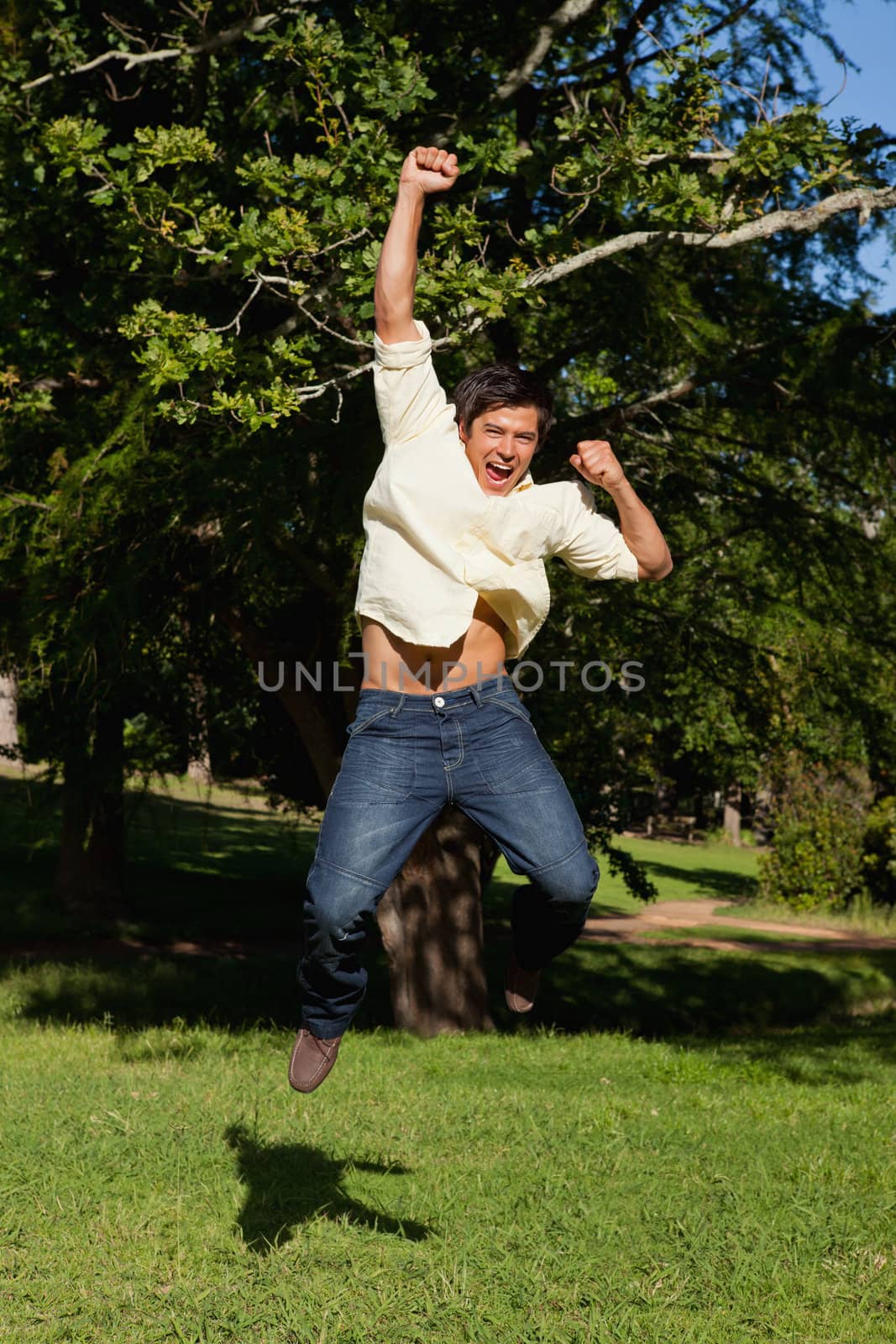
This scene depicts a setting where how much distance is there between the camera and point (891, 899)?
23469mm

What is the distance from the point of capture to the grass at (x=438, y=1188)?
15.7ft

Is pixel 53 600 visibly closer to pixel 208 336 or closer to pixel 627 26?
pixel 208 336

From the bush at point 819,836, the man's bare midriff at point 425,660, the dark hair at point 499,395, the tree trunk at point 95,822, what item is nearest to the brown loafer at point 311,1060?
the man's bare midriff at point 425,660

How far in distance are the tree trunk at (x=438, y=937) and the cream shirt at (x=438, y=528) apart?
742 cm

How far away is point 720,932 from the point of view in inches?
848

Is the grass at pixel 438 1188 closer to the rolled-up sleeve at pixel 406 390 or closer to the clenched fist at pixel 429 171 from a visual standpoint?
the rolled-up sleeve at pixel 406 390

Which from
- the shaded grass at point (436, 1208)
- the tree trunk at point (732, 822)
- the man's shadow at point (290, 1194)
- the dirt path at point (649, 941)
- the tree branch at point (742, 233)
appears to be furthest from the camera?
the tree trunk at point (732, 822)

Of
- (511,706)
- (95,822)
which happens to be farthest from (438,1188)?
(95,822)

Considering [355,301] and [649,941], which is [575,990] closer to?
[649,941]

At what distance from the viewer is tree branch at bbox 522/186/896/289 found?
7570mm

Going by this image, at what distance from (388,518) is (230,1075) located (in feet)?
17.1

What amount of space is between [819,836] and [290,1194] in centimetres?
1895

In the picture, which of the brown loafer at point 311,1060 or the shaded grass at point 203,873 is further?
the shaded grass at point 203,873

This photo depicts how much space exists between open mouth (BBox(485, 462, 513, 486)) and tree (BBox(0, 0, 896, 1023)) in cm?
315
